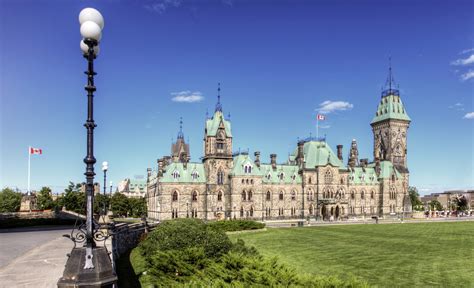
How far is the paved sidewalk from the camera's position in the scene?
1388 centimetres

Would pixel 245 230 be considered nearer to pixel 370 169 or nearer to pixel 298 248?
pixel 298 248

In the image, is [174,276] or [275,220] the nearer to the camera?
[174,276]

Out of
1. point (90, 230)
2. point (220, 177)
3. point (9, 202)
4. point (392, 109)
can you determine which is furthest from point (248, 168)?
point (9, 202)

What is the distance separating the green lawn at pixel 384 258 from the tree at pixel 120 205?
62.2 metres

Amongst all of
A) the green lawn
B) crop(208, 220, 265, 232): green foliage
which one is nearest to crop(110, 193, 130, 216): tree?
crop(208, 220, 265, 232): green foliage

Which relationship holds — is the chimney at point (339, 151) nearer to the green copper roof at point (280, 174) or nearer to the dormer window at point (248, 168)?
the green copper roof at point (280, 174)

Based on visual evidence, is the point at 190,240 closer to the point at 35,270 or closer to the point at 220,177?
the point at 35,270

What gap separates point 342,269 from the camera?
77.7 feet

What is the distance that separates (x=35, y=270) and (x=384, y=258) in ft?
75.9

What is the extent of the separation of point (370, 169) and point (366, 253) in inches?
2584

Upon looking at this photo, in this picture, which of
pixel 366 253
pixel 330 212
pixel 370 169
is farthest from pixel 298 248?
pixel 370 169

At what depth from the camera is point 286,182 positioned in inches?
3071

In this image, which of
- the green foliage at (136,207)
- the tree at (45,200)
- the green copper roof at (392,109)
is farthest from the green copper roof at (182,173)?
the green copper roof at (392,109)

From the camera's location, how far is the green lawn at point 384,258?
21086mm
